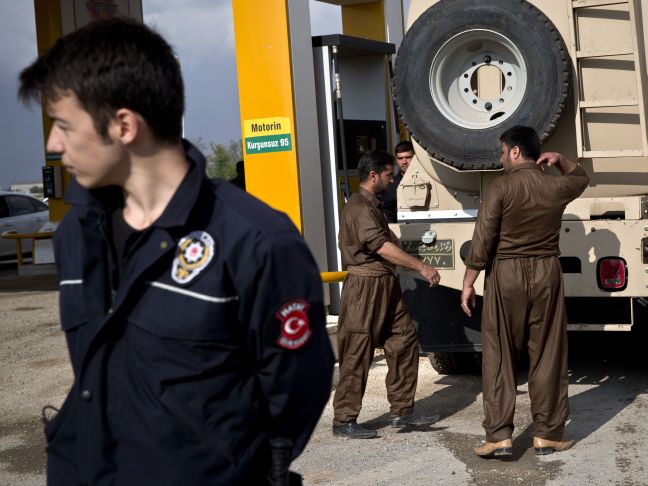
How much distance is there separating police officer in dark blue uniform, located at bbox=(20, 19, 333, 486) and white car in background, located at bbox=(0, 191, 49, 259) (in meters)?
18.2

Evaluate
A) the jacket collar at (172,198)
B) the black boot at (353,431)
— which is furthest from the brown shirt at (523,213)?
the jacket collar at (172,198)

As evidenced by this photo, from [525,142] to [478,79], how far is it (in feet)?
3.06

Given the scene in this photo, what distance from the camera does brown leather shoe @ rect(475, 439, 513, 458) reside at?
212 inches

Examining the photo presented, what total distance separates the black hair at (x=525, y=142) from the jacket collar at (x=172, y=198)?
3523mm

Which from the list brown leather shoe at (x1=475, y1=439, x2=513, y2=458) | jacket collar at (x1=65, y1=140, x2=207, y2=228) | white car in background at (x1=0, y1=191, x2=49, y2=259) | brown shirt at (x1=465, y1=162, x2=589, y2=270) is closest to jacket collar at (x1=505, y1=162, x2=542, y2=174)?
brown shirt at (x1=465, y1=162, x2=589, y2=270)

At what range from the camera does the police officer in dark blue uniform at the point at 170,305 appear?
2047mm

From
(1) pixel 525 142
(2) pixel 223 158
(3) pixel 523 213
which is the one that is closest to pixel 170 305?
(3) pixel 523 213

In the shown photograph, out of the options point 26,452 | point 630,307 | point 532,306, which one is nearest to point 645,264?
point 630,307

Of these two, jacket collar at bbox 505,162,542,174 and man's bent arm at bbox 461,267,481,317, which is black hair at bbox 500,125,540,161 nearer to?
jacket collar at bbox 505,162,542,174

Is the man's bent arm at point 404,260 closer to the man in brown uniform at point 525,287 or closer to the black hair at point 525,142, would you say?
the man in brown uniform at point 525,287

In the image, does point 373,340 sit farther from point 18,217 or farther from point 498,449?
point 18,217

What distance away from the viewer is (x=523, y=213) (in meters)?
5.46

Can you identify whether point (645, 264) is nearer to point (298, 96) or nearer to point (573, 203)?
point (573, 203)

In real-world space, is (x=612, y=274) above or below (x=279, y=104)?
below
